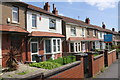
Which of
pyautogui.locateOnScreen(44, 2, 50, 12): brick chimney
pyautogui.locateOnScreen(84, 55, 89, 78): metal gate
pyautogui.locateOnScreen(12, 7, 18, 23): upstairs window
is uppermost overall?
pyautogui.locateOnScreen(44, 2, 50, 12): brick chimney

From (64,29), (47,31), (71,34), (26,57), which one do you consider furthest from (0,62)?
(71,34)

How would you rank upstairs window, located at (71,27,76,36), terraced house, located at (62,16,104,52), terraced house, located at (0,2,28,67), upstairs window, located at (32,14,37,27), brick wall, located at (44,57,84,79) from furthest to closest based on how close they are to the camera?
1. upstairs window, located at (71,27,76,36)
2. terraced house, located at (62,16,104,52)
3. upstairs window, located at (32,14,37,27)
4. terraced house, located at (0,2,28,67)
5. brick wall, located at (44,57,84,79)

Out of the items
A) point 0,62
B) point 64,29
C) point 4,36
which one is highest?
point 64,29

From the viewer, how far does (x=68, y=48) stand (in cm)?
2005

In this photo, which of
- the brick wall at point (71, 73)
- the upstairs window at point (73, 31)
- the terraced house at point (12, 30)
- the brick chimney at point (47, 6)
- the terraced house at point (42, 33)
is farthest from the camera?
the upstairs window at point (73, 31)

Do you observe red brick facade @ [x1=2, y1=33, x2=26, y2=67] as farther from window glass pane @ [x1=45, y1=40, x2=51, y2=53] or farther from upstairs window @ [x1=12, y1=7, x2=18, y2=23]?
window glass pane @ [x1=45, y1=40, x2=51, y2=53]

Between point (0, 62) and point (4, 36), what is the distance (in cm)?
211

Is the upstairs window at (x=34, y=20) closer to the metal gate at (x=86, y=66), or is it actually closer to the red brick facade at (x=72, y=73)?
the metal gate at (x=86, y=66)

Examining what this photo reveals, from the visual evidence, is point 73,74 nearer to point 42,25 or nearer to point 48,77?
point 48,77

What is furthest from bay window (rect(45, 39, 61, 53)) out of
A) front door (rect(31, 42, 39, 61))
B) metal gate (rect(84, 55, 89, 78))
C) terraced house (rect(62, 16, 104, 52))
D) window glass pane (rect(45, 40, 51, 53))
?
metal gate (rect(84, 55, 89, 78))

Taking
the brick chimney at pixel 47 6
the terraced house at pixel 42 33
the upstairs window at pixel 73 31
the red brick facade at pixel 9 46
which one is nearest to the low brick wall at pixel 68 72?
the red brick facade at pixel 9 46

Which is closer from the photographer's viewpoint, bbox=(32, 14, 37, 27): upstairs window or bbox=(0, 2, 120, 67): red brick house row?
bbox=(0, 2, 120, 67): red brick house row

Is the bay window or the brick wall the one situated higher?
the bay window

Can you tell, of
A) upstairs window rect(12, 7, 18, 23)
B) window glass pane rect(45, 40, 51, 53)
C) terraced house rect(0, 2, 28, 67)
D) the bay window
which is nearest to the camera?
terraced house rect(0, 2, 28, 67)
